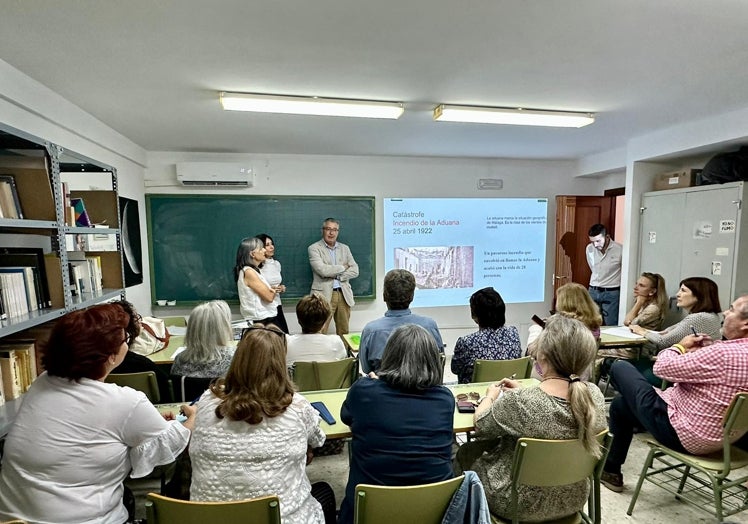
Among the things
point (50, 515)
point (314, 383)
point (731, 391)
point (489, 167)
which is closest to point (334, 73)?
point (314, 383)

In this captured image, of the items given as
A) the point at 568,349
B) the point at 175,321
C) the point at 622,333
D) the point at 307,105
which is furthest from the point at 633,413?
the point at 175,321

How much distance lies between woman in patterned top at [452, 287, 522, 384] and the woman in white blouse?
5.91ft

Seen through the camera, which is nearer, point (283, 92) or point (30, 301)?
point (30, 301)

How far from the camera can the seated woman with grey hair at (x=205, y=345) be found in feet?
7.59

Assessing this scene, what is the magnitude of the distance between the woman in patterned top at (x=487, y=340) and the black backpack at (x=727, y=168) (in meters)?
2.74

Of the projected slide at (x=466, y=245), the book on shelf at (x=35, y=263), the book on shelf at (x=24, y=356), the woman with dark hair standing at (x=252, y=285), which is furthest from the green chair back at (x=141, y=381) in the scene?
the projected slide at (x=466, y=245)

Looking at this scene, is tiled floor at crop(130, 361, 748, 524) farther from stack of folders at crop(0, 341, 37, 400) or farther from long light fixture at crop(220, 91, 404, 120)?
long light fixture at crop(220, 91, 404, 120)

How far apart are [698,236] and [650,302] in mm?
765

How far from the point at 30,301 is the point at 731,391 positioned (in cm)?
347

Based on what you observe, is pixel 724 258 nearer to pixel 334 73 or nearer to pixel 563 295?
pixel 563 295

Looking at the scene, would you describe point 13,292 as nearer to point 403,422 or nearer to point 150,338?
point 150,338

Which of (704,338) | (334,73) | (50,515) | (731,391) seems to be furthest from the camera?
(334,73)

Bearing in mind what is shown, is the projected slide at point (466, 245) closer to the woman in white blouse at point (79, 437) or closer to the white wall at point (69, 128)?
the white wall at point (69, 128)

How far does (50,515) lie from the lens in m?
1.26
